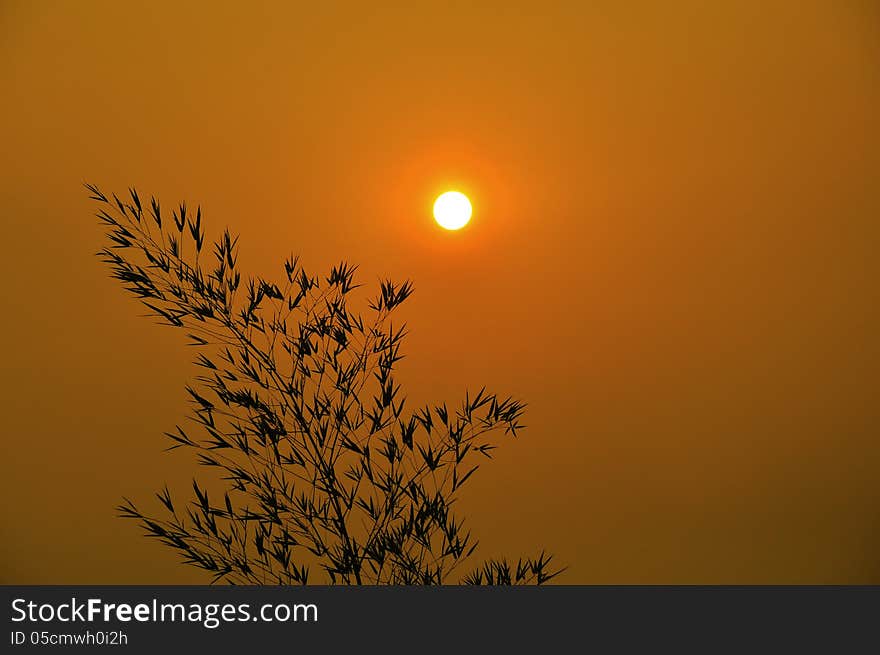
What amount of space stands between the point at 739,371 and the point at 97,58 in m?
3.50

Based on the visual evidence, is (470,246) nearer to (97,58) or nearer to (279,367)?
(279,367)

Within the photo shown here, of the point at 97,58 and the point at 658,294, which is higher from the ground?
the point at 97,58

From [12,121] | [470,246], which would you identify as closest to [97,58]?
[12,121]

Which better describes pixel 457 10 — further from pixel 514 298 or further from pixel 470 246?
pixel 514 298

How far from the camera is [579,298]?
13.0 ft
